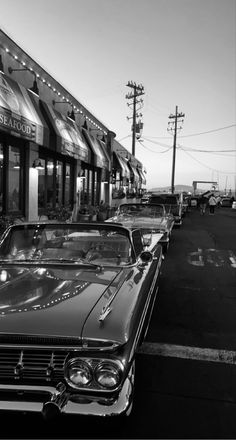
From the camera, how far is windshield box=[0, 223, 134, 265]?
425cm

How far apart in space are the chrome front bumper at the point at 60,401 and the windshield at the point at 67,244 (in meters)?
1.68

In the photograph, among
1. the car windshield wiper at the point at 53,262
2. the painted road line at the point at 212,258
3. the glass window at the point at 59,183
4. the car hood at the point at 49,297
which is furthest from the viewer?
the glass window at the point at 59,183

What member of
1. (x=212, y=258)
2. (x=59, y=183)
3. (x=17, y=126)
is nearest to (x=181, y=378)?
(x=212, y=258)

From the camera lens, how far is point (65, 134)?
14.1 m

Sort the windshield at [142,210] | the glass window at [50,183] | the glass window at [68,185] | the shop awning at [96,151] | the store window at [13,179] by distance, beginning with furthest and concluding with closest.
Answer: the shop awning at [96,151], the glass window at [68,185], the glass window at [50,183], the windshield at [142,210], the store window at [13,179]

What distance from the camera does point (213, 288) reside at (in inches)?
287

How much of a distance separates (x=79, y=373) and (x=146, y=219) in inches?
361

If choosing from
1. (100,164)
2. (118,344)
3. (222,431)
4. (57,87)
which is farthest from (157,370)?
(100,164)

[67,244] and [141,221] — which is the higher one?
[67,244]

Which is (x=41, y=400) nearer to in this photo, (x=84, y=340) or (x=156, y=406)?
(x=84, y=340)

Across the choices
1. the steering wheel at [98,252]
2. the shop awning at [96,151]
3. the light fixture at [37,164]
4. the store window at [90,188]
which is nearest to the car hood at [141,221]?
the light fixture at [37,164]

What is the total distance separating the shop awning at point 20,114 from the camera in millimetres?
9297

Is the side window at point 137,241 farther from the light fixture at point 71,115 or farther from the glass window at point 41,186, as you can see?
the light fixture at point 71,115

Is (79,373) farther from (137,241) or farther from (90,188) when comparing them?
(90,188)
